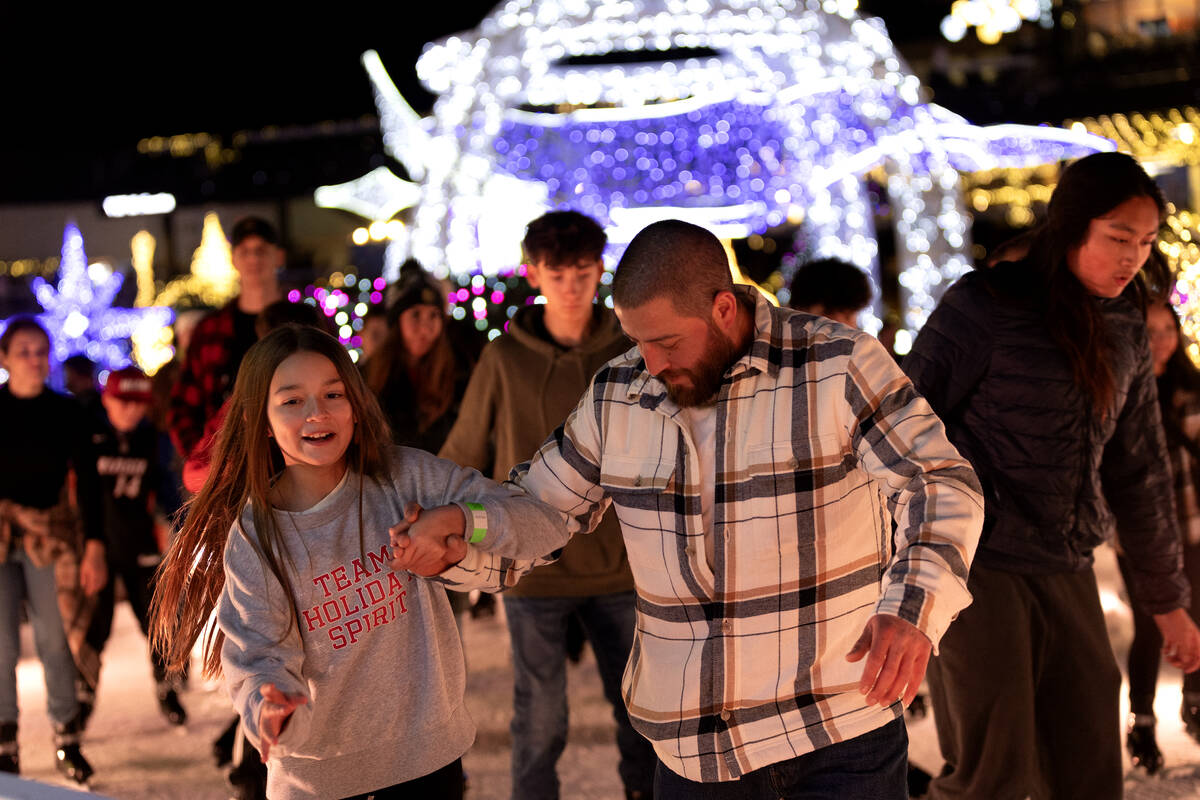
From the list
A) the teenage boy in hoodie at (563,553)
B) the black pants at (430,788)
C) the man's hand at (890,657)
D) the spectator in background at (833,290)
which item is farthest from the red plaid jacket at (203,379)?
the man's hand at (890,657)

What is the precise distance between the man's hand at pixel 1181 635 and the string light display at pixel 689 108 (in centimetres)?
Result: 686

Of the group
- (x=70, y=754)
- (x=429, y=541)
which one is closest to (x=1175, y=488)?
(x=429, y=541)

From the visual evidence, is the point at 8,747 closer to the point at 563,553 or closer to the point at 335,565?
the point at 563,553

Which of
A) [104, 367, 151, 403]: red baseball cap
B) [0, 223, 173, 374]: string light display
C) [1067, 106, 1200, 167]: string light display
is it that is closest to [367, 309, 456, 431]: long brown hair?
[104, 367, 151, 403]: red baseball cap

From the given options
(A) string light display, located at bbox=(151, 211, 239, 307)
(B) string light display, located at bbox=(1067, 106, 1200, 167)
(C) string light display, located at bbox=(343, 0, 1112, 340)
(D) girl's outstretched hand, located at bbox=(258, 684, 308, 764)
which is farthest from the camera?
(A) string light display, located at bbox=(151, 211, 239, 307)

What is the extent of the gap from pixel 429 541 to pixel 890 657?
0.87 metres

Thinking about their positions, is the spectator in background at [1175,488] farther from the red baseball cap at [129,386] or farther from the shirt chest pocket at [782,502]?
the red baseball cap at [129,386]

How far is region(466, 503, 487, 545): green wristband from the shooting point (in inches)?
93.7

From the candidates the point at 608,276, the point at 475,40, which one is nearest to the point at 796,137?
the point at 608,276

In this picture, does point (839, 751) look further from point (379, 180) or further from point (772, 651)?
point (379, 180)

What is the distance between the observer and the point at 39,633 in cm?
524

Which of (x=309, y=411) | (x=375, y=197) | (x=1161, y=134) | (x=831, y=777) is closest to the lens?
(x=831, y=777)

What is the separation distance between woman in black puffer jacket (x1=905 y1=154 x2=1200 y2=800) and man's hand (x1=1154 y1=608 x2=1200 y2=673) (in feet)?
1.03

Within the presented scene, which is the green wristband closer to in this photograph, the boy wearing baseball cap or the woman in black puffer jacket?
the woman in black puffer jacket
